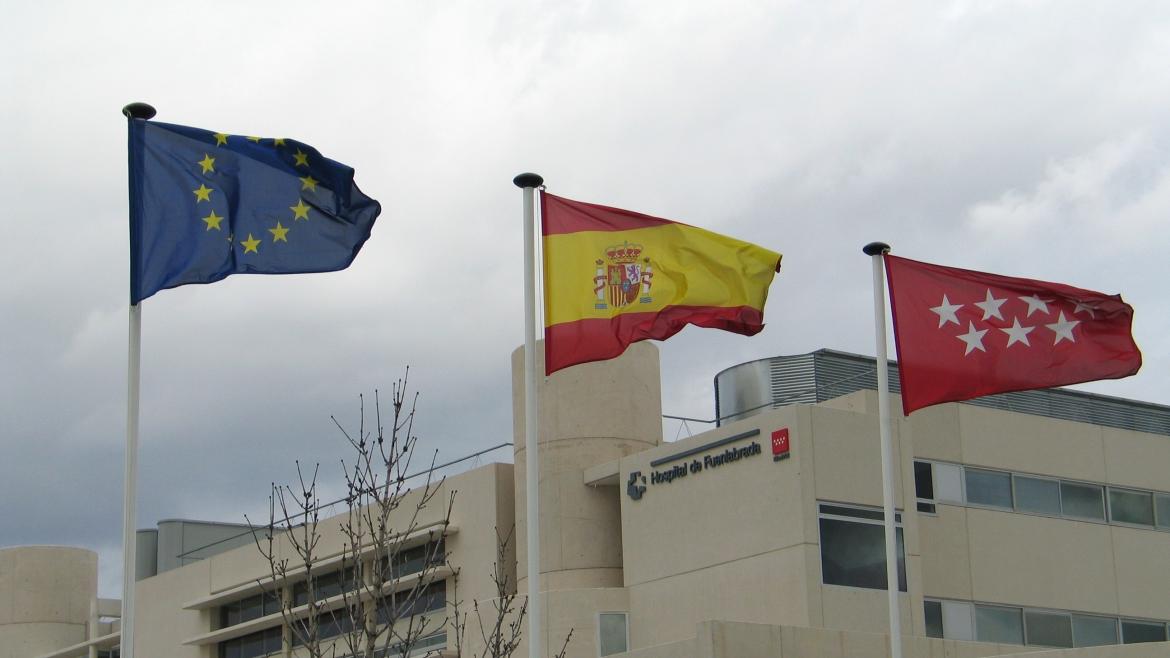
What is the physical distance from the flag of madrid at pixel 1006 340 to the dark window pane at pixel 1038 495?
14351 millimetres

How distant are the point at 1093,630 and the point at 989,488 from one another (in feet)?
13.4

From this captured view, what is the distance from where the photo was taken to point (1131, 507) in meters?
38.1

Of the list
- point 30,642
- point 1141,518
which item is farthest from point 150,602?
point 1141,518

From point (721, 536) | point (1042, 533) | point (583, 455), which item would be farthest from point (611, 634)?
point (1042, 533)

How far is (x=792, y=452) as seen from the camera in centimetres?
3216

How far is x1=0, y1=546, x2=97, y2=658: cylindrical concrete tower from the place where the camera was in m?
57.9

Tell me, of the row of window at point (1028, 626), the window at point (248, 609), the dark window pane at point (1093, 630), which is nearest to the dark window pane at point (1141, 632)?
the row of window at point (1028, 626)

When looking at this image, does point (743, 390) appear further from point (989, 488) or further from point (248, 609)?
point (248, 609)

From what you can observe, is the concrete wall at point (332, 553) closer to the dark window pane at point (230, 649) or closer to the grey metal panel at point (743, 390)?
the dark window pane at point (230, 649)

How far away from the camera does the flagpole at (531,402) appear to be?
19.2m

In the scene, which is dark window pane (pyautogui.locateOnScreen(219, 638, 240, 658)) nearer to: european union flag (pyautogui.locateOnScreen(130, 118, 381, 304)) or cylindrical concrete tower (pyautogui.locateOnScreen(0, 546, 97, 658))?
cylindrical concrete tower (pyautogui.locateOnScreen(0, 546, 97, 658))

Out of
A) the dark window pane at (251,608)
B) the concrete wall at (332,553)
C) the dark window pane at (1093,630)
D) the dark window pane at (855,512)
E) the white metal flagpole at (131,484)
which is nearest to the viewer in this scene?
the white metal flagpole at (131,484)

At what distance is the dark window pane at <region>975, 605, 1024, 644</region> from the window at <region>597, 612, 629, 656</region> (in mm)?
7283

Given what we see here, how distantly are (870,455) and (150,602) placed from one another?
27.6 meters
